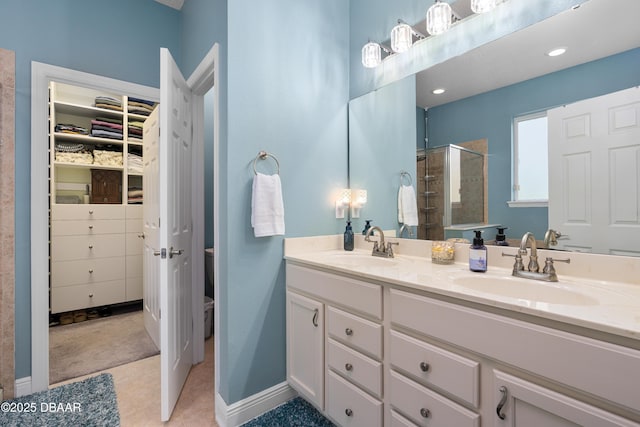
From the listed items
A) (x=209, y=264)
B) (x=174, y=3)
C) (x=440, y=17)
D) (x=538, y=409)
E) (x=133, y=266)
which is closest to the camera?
(x=538, y=409)

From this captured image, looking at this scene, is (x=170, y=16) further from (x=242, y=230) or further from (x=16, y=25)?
(x=242, y=230)

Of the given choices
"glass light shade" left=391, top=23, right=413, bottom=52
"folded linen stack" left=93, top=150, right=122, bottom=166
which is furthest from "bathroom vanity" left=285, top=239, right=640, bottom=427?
"folded linen stack" left=93, top=150, right=122, bottom=166

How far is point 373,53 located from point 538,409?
1.85 metres

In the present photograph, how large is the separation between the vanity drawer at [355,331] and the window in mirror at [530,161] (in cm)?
84

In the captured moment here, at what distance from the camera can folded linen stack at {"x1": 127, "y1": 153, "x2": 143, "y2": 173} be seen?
336 centimetres

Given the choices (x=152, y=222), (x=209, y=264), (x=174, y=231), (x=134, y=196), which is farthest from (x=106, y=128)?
Result: (x=174, y=231)

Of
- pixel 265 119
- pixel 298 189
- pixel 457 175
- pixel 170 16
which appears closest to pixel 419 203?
pixel 457 175

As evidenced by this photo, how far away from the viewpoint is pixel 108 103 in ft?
10.6

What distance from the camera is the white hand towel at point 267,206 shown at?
160 cm

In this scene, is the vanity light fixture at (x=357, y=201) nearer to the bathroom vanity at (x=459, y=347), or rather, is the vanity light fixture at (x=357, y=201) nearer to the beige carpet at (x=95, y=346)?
the bathroom vanity at (x=459, y=347)

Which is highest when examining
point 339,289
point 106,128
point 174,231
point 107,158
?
point 106,128

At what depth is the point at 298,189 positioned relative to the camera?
1.86m

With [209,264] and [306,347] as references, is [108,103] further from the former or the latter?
[306,347]

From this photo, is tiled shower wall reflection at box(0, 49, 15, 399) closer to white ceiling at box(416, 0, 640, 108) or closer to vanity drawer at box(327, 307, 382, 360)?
vanity drawer at box(327, 307, 382, 360)
